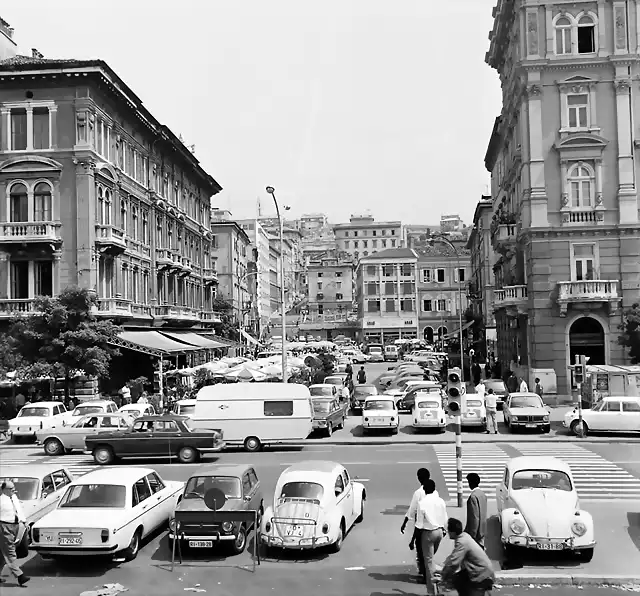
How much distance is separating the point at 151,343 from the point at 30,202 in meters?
10.4

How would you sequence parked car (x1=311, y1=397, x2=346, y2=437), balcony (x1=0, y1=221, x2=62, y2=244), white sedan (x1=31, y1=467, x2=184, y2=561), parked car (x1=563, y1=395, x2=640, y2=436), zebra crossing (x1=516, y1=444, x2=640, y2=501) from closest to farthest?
white sedan (x1=31, y1=467, x2=184, y2=561) < zebra crossing (x1=516, y1=444, x2=640, y2=501) < parked car (x1=563, y1=395, x2=640, y2=436) < parked car (x1=311, y1=397, x2=346, y2=437) < balcony (x1=0, y1=221, x2=62, y2=244)

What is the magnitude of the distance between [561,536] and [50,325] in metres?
29.6

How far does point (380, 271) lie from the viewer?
12638 centimetres

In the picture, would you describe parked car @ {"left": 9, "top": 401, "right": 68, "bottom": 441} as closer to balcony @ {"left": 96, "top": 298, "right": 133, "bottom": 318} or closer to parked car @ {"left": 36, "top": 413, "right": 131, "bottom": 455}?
parked car @ {"left": 36, "top": 413, "right": 131, "bottom": 455}

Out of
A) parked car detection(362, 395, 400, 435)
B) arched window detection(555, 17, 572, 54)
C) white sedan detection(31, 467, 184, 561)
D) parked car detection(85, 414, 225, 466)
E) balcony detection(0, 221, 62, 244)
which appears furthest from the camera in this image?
arched window detection(555, 17, 572, 54)

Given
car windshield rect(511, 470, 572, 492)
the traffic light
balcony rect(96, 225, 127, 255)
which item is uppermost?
balcony rect(96, 225, 127, 255)

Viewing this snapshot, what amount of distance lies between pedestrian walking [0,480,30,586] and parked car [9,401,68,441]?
1835 cm

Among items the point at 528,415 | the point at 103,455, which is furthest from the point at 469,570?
the point at 528,415

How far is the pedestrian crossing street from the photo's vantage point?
20156 millimetres

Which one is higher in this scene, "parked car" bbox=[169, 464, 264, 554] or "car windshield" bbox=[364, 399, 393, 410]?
"car windshield" bbox=[364, 399, 393, 410]

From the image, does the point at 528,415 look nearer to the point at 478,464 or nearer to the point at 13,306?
the point at 478,464

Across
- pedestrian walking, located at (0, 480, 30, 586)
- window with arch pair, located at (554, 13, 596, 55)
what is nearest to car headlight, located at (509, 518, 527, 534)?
pedestrian walking, located at (0, 480, 30, 586)

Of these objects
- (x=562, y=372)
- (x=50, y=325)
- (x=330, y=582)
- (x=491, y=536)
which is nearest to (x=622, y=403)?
(x=562, y=372)

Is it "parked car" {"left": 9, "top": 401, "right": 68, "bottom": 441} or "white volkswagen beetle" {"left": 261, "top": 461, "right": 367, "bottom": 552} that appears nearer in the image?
"white volkswagen beetle" {"left": 261, "top": 461, "right": 367, "bottom": 552}
